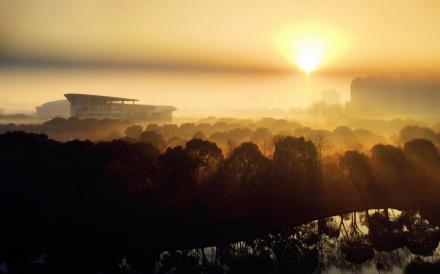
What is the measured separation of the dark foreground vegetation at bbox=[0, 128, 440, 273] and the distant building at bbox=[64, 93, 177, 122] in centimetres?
8630

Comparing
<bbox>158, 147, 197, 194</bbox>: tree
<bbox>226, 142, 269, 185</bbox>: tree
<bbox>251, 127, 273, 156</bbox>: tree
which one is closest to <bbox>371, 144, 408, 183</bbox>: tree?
<bbox>226, 142, 269, 185</bbox>: tree

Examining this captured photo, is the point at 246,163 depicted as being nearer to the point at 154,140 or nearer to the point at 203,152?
the point at 203,152

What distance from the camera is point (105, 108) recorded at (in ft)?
504

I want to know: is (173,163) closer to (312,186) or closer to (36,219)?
(36,219)

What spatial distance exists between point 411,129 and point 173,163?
78673 millimetres

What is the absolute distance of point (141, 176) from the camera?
188 feet

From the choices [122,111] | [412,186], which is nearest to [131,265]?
[412,186]

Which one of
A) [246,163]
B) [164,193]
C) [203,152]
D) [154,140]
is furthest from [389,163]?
[154,140]

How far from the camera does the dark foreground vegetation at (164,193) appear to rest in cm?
4353

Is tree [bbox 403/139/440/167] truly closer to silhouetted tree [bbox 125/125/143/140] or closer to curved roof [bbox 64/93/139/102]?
silhouetted tree [bbox 125/125/143/140]

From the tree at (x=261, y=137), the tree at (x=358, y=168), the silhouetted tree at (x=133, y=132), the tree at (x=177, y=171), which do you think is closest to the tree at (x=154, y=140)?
the silhouetted tree at (x=133, y=132)

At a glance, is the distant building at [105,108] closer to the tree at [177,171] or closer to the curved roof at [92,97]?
the curved roof at [92,97]

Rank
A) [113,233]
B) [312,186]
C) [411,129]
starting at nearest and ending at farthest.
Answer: [113,233] → [312,186] → [411,129]

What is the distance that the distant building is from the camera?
496ft
